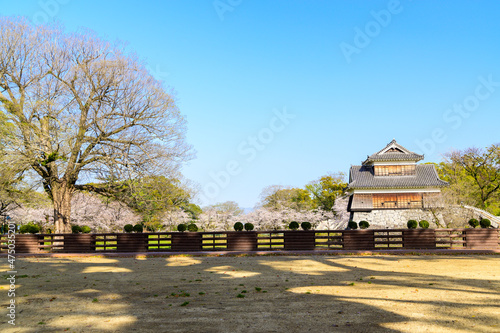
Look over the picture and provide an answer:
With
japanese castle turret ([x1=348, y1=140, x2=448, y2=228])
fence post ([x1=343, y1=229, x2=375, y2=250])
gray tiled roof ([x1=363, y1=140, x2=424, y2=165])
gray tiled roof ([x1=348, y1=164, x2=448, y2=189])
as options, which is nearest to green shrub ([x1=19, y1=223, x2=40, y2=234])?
fence post ([x1=343, y1=229, x2=375, y2=250])

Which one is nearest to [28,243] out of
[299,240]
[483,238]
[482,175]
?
[299,240]

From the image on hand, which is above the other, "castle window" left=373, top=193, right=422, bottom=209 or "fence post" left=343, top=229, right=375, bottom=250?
"castle window" left=373, top=193, right=422, bottom=209

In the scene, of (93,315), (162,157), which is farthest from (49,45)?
(93,315)

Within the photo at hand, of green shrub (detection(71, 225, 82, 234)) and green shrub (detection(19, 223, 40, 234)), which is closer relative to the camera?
green shrub (detection(19, 223, 40, 234))

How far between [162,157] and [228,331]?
1636 centimetres

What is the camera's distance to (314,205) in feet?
180

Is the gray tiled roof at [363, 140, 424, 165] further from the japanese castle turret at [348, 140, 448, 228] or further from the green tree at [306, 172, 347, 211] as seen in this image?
the green tree at [306, 172, 347, 211]

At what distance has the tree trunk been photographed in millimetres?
21922

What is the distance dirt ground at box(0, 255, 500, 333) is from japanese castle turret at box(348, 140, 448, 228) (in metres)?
24.4

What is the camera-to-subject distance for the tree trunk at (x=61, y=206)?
2192 cm

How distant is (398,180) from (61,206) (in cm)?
3149

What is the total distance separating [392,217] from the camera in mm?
38344

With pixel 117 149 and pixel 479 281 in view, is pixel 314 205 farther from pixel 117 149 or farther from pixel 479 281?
pixel 479 281

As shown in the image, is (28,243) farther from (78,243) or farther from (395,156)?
(395,156)
